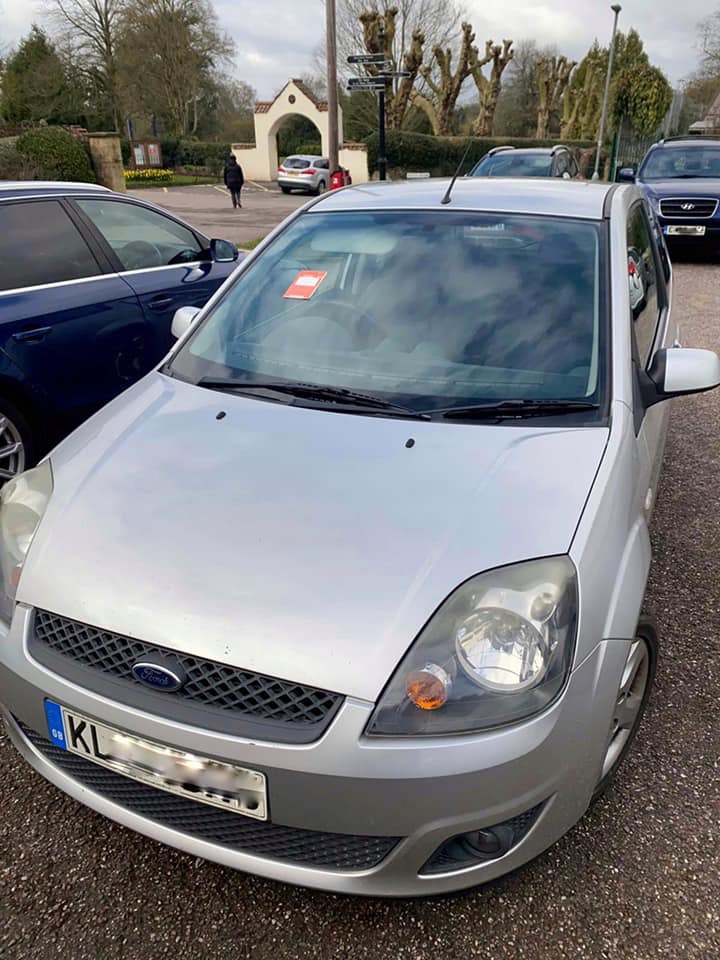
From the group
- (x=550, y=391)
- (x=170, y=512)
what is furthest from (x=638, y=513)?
(x=170, y=512)

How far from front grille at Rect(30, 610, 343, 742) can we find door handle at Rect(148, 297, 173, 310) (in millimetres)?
3039

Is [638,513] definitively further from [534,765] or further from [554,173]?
[554,173]

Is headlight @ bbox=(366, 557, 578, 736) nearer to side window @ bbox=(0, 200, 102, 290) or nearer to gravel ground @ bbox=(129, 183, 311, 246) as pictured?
side window @ bbox=(0, 200, 102, 290)

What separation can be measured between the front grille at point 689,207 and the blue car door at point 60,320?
29.8 ft

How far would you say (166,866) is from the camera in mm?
1963

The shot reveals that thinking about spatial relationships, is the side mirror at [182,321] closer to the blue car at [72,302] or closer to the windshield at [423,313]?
the windshield at [423,313]

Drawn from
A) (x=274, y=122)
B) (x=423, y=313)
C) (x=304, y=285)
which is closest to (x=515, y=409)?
(x=423, y=313)

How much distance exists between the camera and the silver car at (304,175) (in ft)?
94.5

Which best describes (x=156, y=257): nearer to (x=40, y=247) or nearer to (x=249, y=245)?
(x=40, y=247)

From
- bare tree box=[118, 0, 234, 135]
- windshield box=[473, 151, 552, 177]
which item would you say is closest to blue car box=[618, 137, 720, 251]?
windshield box=[473, 151, 552, 177]

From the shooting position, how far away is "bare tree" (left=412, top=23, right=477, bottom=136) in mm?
41906

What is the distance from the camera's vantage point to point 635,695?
2.22 meters

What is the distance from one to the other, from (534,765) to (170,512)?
1049 millimetres

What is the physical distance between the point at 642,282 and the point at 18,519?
2.53m
